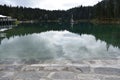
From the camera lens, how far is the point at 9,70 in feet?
27.9

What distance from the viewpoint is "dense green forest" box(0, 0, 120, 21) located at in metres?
83.2

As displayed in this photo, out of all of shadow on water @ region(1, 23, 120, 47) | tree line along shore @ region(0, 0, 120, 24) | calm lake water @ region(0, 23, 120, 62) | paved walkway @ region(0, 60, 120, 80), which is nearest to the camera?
paved walkway @ region(0, 60, 120, 80)

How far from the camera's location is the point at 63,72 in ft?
26.2

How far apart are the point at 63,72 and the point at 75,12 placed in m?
158

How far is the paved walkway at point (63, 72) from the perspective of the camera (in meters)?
7.32

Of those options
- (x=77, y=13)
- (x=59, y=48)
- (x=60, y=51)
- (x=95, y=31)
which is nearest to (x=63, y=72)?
(x=60, y=51)

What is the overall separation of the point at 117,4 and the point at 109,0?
685cm

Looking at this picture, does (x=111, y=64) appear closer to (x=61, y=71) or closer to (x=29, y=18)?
(x=61, y=71)

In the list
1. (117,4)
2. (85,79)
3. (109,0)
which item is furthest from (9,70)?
(109,0)

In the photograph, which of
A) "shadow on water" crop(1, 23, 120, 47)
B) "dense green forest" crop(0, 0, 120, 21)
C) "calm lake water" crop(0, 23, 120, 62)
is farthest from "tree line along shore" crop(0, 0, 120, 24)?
"calm lake water" crop(0, 23, 120, 62)

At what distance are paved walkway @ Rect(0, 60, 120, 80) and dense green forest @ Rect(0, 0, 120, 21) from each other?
2915 inches

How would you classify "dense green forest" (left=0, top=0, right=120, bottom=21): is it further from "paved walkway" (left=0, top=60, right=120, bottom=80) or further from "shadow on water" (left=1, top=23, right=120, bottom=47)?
"paved walkway" (left=0, top=60, right=120, bottom=80)

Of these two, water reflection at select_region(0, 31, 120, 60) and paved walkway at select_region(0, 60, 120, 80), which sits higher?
paved walkway at select_region(0, 60, 120, 80)

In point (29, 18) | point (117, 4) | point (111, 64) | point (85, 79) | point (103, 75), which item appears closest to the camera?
point (85, 79)
